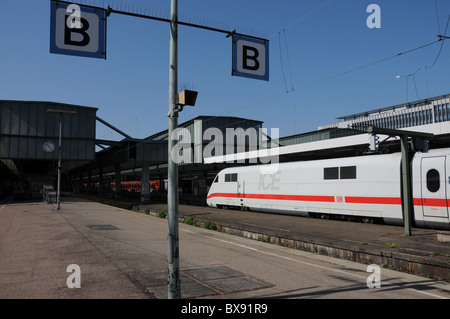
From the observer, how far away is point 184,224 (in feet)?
62.0

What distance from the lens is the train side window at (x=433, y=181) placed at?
13.0 metres

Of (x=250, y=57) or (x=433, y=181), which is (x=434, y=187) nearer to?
(x=433, y=181)

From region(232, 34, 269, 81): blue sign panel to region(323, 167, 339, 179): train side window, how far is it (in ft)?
36.0

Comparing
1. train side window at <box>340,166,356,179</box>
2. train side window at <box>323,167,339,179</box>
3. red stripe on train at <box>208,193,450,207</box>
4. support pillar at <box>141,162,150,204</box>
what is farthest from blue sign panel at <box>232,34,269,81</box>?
support pillar at <box>141,162,150,204</box>

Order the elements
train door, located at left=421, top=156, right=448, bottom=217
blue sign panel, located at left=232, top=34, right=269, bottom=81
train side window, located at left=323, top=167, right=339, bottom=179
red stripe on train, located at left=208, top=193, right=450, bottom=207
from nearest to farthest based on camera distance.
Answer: blue sign panel, located at left=232, top=34, right=269, bottom=81
train door, located at left=421, top=156, right=448, bottom=217
red stripe on train, located at left=208, top=193, right=450, bottom=207
train side window, located at left=323, top=167, right=339, bottom=179

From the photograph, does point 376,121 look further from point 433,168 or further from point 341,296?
point 341,296

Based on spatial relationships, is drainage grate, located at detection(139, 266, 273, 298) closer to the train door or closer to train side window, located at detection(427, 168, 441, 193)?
the train door

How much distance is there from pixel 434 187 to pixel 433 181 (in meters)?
0.24

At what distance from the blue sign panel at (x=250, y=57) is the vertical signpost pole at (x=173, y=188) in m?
1.76

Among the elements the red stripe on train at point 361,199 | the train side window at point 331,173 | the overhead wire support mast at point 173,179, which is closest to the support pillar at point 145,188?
the red stripe on train at point 361,199

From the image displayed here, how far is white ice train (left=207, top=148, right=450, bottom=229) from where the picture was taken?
13.1 m

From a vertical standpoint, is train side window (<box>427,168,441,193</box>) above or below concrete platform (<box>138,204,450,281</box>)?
above

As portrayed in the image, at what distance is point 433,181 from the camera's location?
13156 millimetres

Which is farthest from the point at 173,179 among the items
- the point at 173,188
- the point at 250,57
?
the point at 250,57
